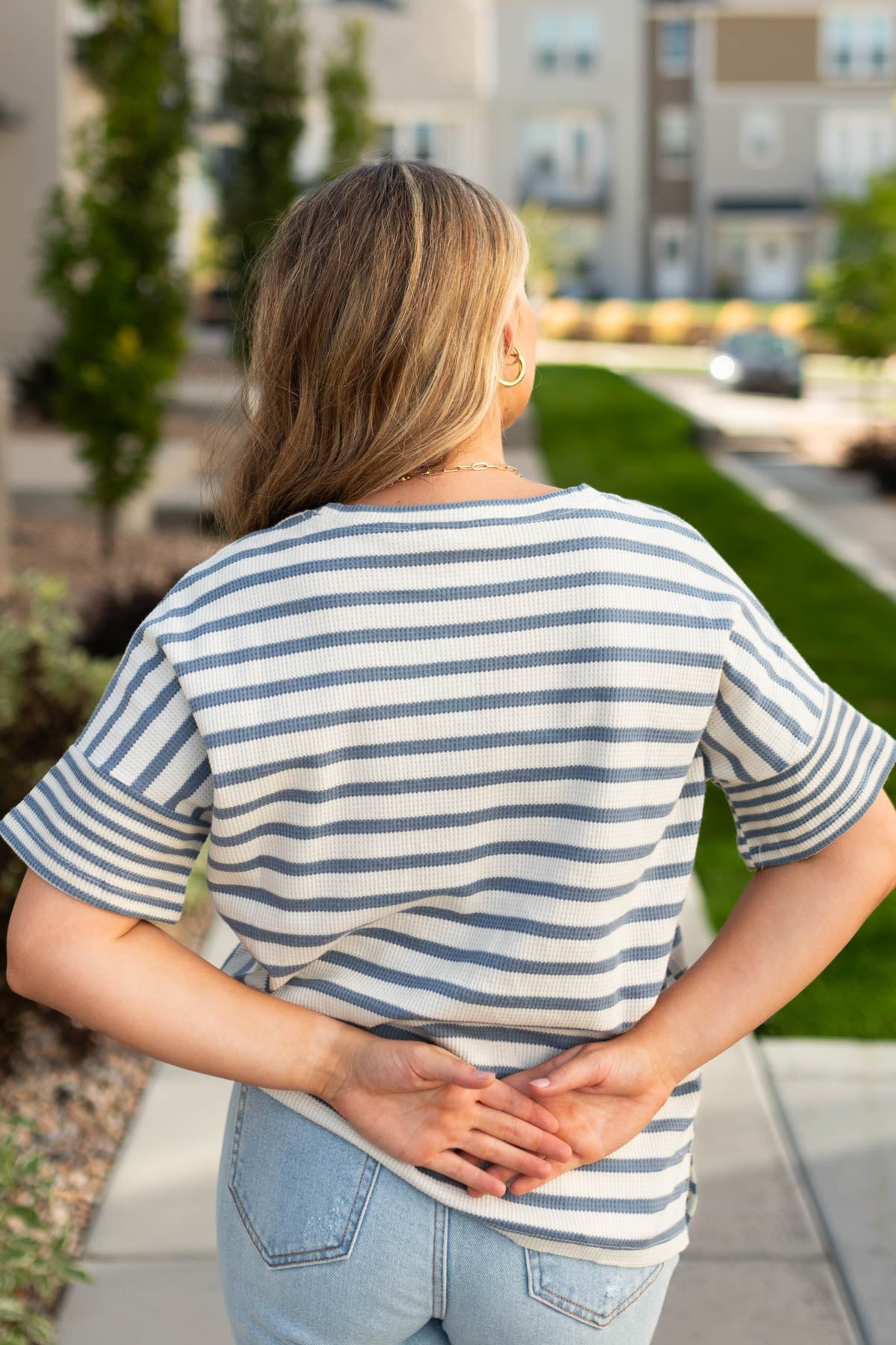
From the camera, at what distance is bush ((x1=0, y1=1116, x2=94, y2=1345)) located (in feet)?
7.93

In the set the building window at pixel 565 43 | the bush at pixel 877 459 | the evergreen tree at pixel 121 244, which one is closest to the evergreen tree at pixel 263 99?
the evergreen tree at pixel 121 244

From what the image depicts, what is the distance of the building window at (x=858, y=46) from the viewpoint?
50594mm

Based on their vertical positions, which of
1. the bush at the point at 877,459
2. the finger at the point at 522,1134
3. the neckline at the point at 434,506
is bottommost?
the bush at the point at 877,459

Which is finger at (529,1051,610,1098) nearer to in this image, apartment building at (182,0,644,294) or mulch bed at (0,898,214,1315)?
mulch bed at (0,898,214,1315)

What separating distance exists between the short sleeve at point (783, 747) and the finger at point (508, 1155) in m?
0.38

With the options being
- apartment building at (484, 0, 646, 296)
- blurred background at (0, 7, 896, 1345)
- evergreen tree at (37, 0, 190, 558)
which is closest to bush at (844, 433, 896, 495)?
blurred background at (0, 7, 896, 1345)

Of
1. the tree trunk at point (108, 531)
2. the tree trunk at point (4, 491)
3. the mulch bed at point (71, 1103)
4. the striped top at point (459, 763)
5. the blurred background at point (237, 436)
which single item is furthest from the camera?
the tree trunk at point (108, 531)

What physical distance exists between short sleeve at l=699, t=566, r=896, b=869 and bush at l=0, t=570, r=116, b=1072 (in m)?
1.88

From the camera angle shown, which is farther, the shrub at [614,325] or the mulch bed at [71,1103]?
the shrub at [614,325]

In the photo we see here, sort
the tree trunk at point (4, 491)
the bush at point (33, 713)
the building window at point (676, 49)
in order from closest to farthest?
the bush at point (33, 713) < the tree trunk at point (4, 491) < the building window at point (676, 49)

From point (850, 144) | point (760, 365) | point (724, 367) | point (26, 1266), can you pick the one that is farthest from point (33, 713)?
point (850, 144)

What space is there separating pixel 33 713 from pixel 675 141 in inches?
2134

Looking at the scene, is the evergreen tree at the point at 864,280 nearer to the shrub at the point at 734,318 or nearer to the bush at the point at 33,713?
the bush at the point at 33,713

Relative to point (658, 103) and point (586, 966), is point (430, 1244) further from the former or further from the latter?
point (658, 103)
